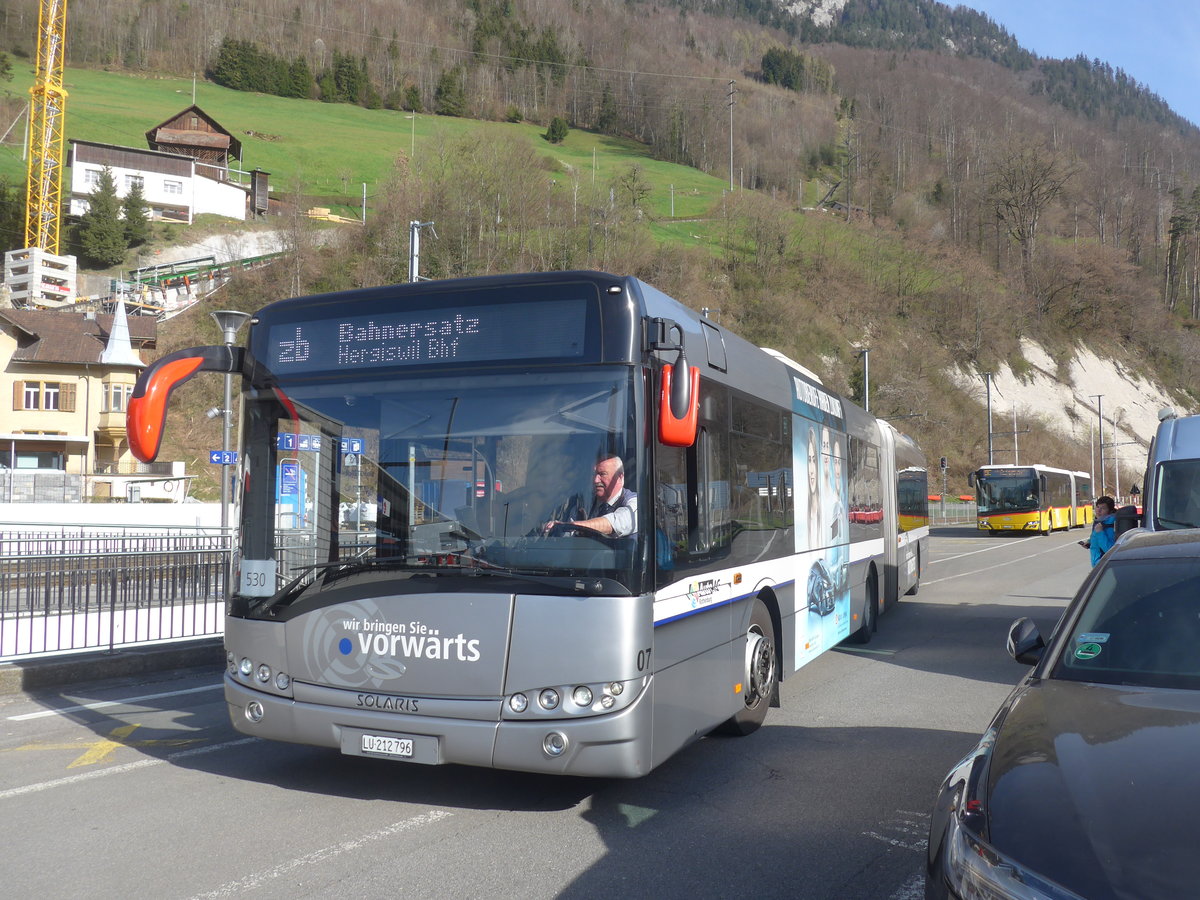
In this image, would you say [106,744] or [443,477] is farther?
[106,744]

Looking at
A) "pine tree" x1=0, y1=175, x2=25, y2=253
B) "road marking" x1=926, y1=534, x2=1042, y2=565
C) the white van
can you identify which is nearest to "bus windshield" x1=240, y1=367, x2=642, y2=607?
the white van

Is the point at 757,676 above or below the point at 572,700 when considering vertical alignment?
below

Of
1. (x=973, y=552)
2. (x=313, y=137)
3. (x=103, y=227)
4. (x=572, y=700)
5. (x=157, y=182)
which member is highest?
(x=313, y=137)

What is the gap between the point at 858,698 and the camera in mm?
9070

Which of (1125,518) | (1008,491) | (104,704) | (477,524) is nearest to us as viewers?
(477,524)

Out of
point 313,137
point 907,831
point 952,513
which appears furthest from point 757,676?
point 313,137

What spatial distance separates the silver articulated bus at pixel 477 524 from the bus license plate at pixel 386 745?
0.01 metres

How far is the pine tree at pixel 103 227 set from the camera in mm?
71688

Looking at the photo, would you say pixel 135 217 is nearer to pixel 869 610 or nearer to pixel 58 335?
pixel 58 335

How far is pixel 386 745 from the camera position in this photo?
5434 mm

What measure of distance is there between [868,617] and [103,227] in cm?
7306

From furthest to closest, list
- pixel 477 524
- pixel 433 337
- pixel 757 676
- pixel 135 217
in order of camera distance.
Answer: pixel 135 217
pixel 757 676
pixel 433 337
pixel 477 524

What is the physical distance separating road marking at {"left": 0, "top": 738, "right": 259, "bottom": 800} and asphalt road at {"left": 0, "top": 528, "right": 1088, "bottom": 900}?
0.02 metres

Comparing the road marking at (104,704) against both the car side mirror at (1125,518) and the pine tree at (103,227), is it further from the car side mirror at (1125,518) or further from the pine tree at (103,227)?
the pine tree at (103,227)
